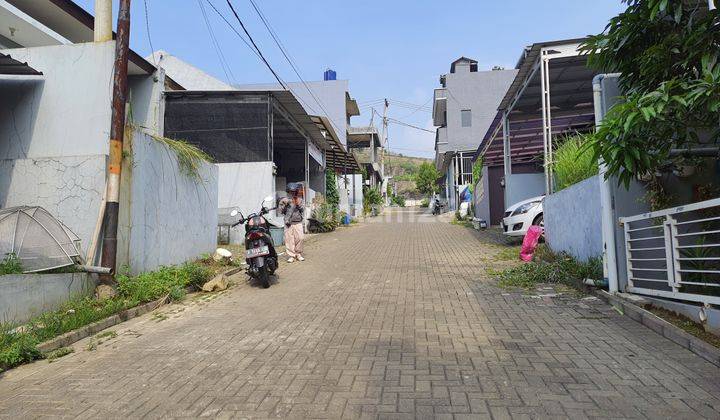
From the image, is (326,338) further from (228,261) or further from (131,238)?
(228,261)

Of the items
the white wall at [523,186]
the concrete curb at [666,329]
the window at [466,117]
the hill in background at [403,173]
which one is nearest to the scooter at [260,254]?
the concrete curb at [666,329]

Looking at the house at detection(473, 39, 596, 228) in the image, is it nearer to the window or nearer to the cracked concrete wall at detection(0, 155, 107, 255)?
the cracked concrete wall at detection(0, 155, 107, 255)

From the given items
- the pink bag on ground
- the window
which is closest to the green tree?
the window

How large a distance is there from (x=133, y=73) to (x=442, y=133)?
28217 millimetres

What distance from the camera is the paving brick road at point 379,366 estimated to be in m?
2.95

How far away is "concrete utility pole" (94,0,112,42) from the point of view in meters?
6.90

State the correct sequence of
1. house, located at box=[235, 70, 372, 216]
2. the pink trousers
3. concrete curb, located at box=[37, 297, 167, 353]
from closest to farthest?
1. concrete curb, located at box=[37, 297, 167, 353]
2. the pink trousers
3. house, located at box=[235, 70, 372, 216]

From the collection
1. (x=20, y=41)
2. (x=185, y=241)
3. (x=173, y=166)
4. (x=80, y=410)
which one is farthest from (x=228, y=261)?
(x=20, y=41)

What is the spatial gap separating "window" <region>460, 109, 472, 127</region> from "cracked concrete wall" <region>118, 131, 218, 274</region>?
964 inches

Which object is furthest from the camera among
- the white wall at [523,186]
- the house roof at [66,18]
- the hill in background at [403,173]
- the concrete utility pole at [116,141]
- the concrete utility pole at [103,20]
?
the hill in background at [403,173]

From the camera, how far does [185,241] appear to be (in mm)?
8664

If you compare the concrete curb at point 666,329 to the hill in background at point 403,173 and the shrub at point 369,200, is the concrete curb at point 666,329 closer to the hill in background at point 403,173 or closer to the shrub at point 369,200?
the shrub at point 369,200

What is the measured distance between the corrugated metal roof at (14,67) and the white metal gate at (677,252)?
28.8 feet

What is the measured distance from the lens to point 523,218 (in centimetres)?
1144
